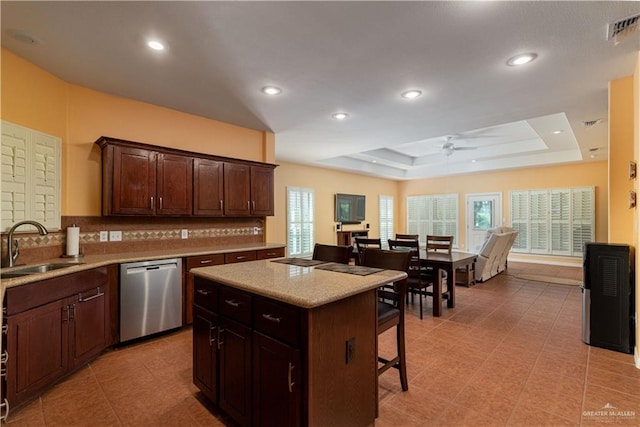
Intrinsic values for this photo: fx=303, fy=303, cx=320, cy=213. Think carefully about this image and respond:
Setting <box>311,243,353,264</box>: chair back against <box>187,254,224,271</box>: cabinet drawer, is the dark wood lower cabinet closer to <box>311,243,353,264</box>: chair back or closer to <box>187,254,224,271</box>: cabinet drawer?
<box>311,243,353,264</box>: chair back

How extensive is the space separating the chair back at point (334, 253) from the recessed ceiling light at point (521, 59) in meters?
2.10

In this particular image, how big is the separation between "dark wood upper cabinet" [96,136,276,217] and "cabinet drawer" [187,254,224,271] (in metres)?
0.60

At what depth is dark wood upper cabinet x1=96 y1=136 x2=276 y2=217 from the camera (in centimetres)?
312

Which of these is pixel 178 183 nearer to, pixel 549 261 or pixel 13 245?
Result: pixel 13 245

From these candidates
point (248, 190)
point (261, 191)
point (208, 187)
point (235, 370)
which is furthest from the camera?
point (261, 191)

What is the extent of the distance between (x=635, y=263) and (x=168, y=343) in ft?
14.6

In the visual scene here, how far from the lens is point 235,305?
70.0 inches

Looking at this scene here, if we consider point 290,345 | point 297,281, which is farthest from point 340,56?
point 290,345

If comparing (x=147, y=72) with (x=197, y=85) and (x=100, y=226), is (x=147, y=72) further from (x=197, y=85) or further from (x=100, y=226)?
(x=100, y=226)

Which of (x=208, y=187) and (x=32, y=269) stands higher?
(x=208, y=187)

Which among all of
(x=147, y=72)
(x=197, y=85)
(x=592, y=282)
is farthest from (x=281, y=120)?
(x=592, y=282)

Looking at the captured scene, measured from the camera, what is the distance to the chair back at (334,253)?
106 inches

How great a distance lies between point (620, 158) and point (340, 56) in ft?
9.33

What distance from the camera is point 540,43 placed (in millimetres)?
2312
